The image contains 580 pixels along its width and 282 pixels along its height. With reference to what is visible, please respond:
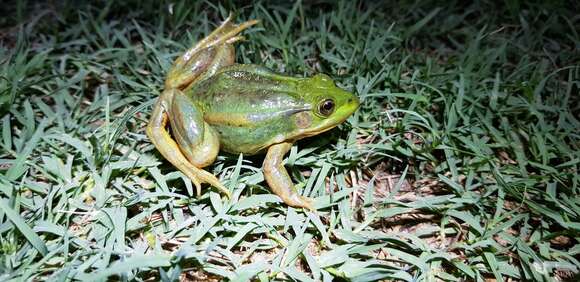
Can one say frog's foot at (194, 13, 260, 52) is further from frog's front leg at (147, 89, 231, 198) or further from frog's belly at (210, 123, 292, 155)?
frog's belly at (210, 123, 292, 155)

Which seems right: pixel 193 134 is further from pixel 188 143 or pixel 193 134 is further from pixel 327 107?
pixel 327 107

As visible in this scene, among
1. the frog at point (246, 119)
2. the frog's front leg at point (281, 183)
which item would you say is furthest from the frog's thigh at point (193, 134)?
the frog's front leg at point (281, 183)

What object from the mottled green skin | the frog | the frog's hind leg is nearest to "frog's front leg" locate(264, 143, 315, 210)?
the frog

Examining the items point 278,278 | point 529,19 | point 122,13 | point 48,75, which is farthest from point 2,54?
point 529,19

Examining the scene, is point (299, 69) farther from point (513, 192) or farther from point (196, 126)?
point (513, 192)

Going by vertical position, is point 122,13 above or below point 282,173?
above

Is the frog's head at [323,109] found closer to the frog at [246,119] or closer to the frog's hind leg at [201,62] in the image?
the frog at [246,119]

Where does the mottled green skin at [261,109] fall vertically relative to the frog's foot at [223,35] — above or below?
below
